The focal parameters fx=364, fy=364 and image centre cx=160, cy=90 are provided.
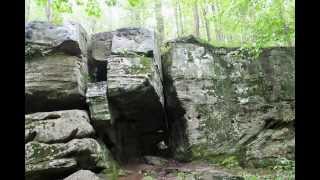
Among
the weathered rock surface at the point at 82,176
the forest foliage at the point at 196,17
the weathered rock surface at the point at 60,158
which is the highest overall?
the forest foliage at the point at 196,17

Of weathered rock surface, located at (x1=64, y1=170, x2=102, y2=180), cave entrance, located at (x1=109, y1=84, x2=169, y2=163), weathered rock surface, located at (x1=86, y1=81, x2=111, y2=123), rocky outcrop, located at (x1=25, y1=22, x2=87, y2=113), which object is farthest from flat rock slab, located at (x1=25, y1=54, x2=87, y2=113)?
weathered rock surface, located at (x1=64, y1=170, x2=102, y2=180)

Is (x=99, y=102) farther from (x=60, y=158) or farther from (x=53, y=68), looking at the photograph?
(x=60, y=158)

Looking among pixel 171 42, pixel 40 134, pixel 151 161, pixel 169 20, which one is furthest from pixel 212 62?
pixel 169 20

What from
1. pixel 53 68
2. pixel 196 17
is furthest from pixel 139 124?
pixel 196 17

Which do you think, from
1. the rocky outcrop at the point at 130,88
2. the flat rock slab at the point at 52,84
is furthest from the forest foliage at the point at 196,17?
the flat rock slab at the point at 52,84

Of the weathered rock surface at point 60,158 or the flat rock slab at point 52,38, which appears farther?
the flat rock slab at point 52,38

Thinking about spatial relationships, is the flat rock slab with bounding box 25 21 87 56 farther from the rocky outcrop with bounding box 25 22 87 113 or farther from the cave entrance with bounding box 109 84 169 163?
the cave entrance with bounding box 109 84 169 163

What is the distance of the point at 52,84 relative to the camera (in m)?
12.5

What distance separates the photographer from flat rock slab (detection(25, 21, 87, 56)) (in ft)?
41.9

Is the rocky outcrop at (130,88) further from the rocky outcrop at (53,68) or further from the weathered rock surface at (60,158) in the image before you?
the weathered rock surface at (60,158)

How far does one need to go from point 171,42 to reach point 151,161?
480cm

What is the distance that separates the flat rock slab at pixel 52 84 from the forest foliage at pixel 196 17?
2.01 metres

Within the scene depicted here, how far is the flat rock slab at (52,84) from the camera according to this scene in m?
12.3
